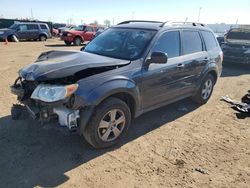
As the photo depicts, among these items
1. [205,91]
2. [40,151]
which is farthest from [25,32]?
[40,151]

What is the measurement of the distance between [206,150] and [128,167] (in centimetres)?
143

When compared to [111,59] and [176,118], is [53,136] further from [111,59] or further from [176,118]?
[176,118]

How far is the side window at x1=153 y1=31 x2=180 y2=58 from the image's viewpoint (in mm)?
4992

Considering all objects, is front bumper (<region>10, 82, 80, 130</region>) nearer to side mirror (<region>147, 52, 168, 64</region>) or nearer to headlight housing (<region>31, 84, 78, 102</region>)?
headlight housing (<region>31, 84, 78, 102</region>)

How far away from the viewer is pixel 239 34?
44.9 ft

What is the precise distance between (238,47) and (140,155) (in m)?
10.1

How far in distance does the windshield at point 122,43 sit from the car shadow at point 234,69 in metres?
6.85

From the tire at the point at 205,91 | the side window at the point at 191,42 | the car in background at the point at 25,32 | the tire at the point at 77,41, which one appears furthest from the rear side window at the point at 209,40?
the car in background at the point at 25,32

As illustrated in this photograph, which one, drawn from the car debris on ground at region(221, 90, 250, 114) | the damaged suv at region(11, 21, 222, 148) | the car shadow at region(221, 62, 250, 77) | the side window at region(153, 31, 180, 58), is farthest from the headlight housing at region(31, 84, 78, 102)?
the car shadow at region(221, 62, 250, 77)

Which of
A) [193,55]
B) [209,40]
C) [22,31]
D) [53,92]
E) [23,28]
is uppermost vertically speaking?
[209,40]

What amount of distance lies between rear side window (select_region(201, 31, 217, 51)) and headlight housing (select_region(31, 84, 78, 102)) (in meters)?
3.90

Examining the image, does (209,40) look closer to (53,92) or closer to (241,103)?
(241,103)

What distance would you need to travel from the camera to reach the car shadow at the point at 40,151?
357cm

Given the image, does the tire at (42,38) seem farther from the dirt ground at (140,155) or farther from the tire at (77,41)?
the dirt ground at (140,155)
